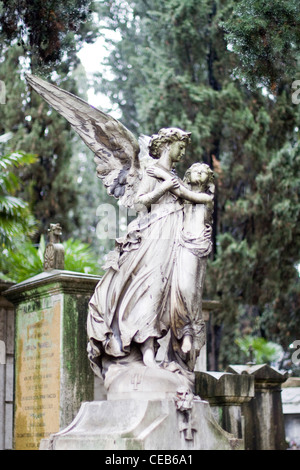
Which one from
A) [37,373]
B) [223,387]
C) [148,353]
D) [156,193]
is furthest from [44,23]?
[223,387]

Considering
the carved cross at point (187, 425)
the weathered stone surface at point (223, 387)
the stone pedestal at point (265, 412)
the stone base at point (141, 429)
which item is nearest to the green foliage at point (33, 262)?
the stone pedestal at point (265, 412)

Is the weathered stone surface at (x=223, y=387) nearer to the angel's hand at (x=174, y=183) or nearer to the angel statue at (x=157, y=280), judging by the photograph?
the angel statue at (x=157, y=280)

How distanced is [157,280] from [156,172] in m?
1.00

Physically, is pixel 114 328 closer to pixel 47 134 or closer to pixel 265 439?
pixel 265 439

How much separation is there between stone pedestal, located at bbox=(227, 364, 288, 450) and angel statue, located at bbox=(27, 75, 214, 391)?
338 cm

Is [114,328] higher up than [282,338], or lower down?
lower down

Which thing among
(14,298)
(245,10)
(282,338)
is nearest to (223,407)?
(14,298)

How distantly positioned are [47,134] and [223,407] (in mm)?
11261

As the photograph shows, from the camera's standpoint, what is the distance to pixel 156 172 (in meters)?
6.46

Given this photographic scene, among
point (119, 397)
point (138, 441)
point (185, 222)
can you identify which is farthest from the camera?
point (185, 222)

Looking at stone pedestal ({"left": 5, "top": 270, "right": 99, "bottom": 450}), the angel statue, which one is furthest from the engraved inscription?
the angel statue

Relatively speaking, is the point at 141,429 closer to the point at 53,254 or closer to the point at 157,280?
the point at 157,280

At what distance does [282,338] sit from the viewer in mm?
17281

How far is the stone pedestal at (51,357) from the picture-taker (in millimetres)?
8375
